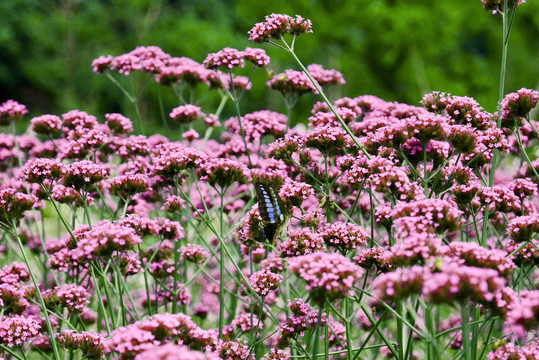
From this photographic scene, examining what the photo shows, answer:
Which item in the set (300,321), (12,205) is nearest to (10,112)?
(12,205)

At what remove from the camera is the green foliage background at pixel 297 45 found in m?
16.9

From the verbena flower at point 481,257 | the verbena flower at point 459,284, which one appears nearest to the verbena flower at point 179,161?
the verbena flower at point 481,257

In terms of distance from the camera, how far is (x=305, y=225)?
3477 mm

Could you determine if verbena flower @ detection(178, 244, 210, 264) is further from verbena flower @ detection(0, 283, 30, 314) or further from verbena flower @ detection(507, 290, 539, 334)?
verbena flower @ detection(507, 290, 539, 334)

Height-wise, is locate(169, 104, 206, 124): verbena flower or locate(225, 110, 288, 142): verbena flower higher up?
locate(169, 104, 206, 124): verbena flower

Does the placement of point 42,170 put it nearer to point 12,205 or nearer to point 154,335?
point 12,205

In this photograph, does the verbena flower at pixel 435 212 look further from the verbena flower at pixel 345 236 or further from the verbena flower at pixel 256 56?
the verbena flower at pixel 256 56

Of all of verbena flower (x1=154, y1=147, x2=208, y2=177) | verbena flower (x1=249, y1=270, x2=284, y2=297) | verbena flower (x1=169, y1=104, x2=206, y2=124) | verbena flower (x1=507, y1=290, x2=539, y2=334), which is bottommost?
verbena flower (x1=507, y1=290, x2=539, y2=334)

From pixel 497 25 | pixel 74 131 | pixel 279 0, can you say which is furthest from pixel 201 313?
pixel 497 25

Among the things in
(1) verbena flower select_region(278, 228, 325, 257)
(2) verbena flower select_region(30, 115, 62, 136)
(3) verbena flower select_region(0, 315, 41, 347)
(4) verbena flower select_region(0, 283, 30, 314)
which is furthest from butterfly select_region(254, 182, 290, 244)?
(2) verbena flower select_region(30, 115, 62, 136)

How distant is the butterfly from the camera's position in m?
3.15

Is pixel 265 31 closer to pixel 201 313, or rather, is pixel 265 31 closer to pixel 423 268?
pixel 423 268

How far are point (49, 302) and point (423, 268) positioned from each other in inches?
95.8

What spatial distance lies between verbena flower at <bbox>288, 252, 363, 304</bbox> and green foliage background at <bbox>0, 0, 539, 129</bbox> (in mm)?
14783
